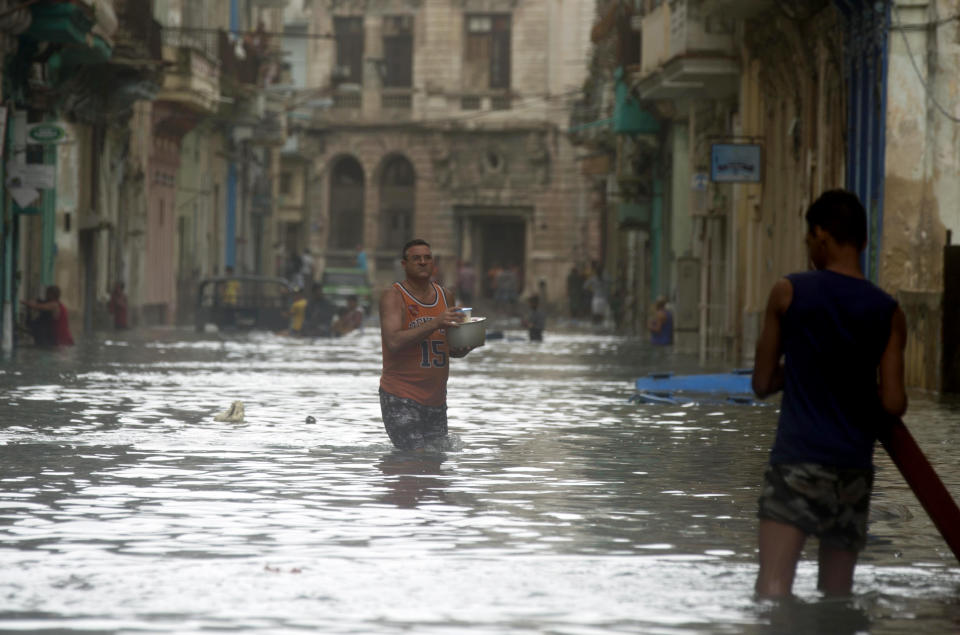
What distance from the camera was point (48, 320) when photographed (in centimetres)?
2986

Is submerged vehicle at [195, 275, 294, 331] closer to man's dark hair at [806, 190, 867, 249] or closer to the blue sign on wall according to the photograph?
the blue sign on wall

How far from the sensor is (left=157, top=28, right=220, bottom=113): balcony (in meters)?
44.1

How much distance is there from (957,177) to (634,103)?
903 inches

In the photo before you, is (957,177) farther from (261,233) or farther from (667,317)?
(261,233)

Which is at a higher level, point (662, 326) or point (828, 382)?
point (828, 382)

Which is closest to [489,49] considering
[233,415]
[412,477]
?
[233,415]

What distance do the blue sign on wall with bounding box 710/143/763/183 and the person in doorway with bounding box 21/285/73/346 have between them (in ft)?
31.8

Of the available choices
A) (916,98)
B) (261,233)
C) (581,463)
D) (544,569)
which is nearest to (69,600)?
(544,569)

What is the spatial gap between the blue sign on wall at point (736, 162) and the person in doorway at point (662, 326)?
29.3ft

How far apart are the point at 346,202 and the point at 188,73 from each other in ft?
105

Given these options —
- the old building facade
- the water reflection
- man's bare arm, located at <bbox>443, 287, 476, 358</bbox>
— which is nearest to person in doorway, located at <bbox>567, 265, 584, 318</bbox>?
the old building facade

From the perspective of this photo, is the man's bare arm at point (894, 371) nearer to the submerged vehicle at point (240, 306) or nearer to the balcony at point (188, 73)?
the submerged vehicle at point (240, 306)

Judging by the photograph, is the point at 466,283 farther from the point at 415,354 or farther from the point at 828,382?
the point at 828,382

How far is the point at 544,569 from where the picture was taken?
7.63 meters
